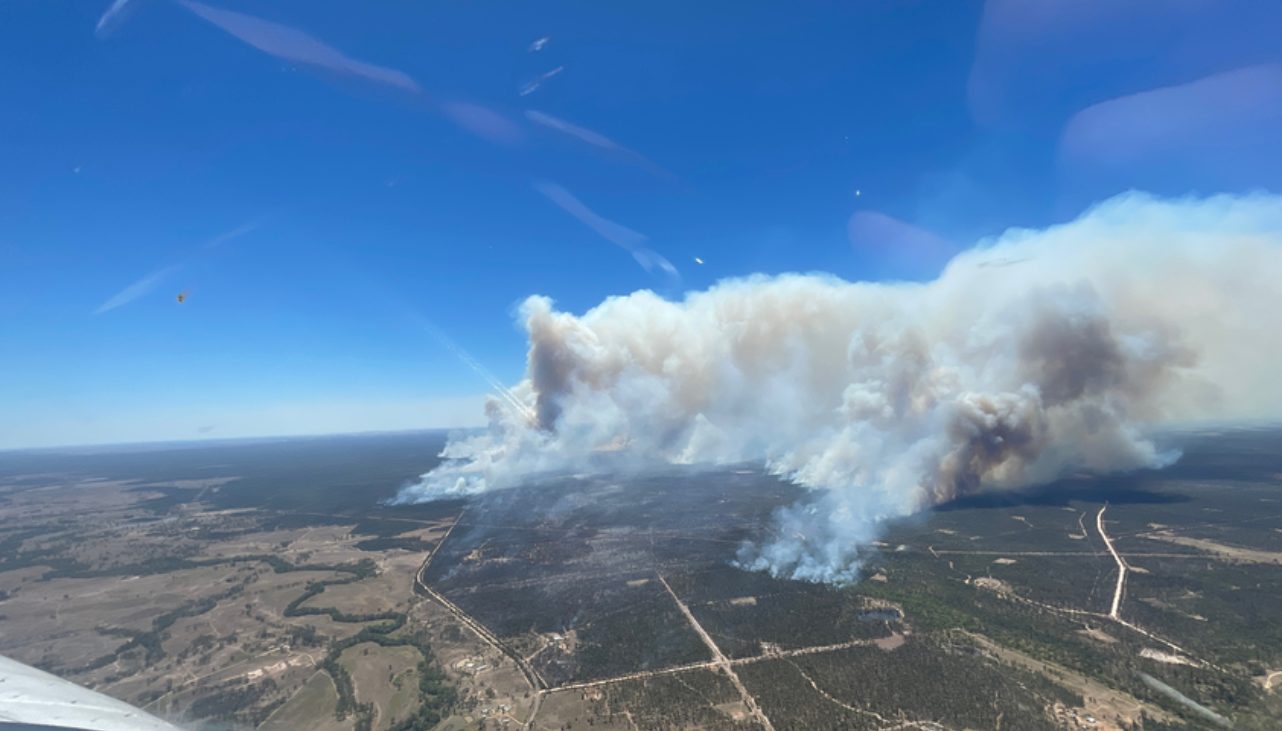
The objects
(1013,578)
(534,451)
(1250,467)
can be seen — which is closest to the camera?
(1013,578)

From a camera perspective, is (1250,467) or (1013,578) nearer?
(1013,578)

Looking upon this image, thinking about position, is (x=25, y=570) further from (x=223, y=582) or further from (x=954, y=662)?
(x=954, y=662)

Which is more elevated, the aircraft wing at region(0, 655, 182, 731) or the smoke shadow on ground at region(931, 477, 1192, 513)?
the aircraft wing at region(0, 655, 182, 731)

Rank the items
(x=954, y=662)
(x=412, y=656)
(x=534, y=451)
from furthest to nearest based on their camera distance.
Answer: (x=534, y=451)
(x=412, y=656)
(x=954, y=662)

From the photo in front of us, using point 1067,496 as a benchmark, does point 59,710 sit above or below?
above

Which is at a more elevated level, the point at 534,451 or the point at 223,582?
the point at 534,451

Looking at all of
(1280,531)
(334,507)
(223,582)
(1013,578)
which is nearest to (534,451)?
(334,507)

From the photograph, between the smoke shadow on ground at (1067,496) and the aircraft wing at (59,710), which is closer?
the aircraft wing at (59,710)

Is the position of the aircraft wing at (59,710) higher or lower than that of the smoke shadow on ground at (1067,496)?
higher

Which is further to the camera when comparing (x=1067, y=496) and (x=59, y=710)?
(x=1067, y=496)

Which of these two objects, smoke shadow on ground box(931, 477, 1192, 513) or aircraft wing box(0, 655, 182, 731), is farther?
smoke shadow on ground box(931, 477, 1192, 513)
